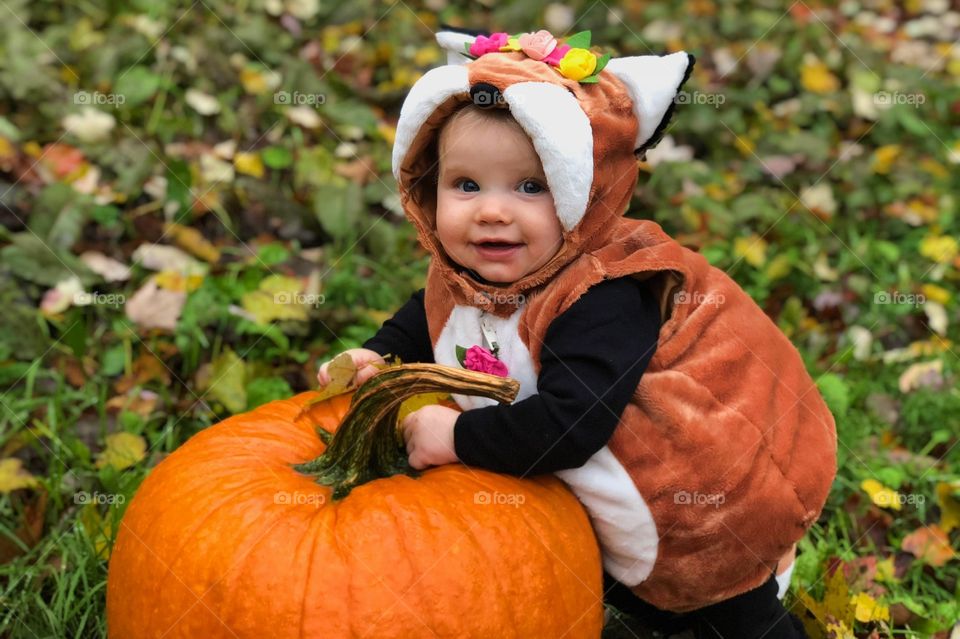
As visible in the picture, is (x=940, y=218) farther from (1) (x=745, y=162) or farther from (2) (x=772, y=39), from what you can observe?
(2) (x=772, y=39)

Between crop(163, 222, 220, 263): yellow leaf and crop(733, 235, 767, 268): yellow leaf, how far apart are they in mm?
2069

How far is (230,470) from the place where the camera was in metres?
1.89

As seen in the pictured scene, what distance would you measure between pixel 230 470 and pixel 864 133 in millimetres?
4259

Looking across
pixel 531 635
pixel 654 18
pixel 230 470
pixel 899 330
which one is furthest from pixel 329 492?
pixel 654 18

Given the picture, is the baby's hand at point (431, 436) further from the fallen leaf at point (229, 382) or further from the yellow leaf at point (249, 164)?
the yellow leaf at point (249, 164)

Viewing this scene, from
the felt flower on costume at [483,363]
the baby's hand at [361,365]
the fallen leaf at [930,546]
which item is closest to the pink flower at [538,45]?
the felt flower on costume at [483,363]

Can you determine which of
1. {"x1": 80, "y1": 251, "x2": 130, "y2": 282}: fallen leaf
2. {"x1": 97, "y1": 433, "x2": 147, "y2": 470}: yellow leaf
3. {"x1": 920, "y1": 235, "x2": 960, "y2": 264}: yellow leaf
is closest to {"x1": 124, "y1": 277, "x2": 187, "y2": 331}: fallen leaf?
{"x1": 80, "y1": 251, "x2": 130, "y2": 282}: fallen leaf

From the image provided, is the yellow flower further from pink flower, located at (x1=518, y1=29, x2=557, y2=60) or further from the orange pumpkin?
the orange pumpkin

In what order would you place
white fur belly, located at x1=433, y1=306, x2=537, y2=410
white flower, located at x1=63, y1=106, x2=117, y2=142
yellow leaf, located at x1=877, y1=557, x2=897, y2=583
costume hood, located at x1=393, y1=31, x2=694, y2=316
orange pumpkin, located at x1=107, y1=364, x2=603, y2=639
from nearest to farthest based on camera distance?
1. orange pumpkin, located at x1=107, y1=364, x2=603, y2=639
2. costume hood, located at x1=393, y1=31, x2=694, y2=316
3. white fur belly, located at x1=433, y1=306, x2=537, y2=410
4. yellow leaf, located at x1=877, y1=557, x2=897, y2=583
5. white flower, located at x1=63, y1=106, x2=117, y2=142

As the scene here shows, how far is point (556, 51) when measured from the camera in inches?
Answer: 77.9

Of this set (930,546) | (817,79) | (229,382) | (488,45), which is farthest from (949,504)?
(817,79)

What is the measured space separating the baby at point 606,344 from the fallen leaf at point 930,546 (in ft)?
2.59

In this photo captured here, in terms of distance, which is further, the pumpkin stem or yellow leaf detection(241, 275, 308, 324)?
yellow leaf detection(241, 275, 308, 324)

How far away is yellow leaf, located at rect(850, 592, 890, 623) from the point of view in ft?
7.51
